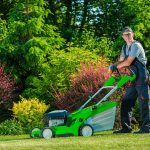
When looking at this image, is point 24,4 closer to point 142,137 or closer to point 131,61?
point 131,61

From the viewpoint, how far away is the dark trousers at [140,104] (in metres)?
10.4

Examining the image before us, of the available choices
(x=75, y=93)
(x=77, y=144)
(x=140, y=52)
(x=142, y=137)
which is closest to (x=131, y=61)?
(x=140, y=52)

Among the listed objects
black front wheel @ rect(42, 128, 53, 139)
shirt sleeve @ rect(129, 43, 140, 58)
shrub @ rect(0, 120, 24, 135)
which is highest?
shirt sleeve @ rect(129, 43, 140, 58)

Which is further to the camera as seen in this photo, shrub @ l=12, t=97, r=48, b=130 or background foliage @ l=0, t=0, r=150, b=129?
background foliage @ l=0, t=0, r=150, b=129

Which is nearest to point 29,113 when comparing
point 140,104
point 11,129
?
point 11,129

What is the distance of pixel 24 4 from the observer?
1872 centimetres

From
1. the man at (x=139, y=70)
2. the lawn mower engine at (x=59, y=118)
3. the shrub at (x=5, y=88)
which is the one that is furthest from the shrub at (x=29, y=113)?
the man at (x=139, y=70)

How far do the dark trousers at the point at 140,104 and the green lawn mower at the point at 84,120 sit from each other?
218 millimetres

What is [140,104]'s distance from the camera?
10.4 metres

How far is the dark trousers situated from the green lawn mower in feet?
0.72

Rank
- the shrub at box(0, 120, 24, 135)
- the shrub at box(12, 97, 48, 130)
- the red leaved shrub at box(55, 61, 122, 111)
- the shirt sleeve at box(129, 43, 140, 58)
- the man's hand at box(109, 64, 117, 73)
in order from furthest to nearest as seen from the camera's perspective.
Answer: the red leaved shrub at box(55, 61, 122, 111), the shrub at box(12, 97, 48, 130), the shrub at box(0, 120, 24, 135), the man's hand at box(109, 64, 117, 73), the shirt sleeve at box(129, 43, 140, 58)

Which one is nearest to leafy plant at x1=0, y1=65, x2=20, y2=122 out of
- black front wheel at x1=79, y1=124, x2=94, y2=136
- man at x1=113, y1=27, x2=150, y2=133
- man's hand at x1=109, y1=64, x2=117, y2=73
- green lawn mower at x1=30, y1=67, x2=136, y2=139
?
green lawn mower at x1=30, y1=67, x2=136, y2=139

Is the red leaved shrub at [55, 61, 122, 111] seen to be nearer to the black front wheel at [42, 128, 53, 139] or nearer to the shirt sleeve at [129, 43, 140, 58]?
the black front wheel at [42, 128, 53, 139]

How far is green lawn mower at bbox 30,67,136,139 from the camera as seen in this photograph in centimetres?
1061
